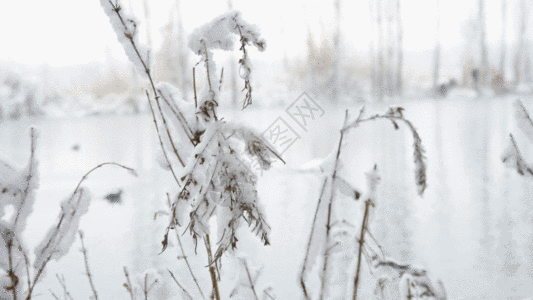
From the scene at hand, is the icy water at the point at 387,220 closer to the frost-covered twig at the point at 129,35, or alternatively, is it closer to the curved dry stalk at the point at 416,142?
Result: the curved dry stalk at the point at 416,142

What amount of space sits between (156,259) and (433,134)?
6404mm

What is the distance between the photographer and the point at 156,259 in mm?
2625

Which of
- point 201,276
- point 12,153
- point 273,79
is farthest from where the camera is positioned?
point 273,79

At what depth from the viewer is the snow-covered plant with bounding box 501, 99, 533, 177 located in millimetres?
961

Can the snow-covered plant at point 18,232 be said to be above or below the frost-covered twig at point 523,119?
below

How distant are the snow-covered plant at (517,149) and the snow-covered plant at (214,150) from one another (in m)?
0.62

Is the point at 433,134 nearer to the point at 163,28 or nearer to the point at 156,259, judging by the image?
the point at 156,259

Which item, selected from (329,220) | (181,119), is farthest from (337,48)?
(329,220)

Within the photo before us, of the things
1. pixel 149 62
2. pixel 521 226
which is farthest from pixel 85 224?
pixel 521 226

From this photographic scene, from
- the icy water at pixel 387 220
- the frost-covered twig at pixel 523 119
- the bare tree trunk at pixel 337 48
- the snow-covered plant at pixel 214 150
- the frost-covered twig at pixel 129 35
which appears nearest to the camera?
the snow-covered plant at pixel 214 150

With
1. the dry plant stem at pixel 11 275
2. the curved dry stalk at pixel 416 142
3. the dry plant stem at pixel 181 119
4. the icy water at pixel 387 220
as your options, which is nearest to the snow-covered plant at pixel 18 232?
the dry plant stem at pixel 11 275

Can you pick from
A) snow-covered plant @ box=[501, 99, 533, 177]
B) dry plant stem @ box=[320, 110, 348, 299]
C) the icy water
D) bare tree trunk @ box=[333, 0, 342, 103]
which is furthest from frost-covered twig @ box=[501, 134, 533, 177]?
bare tree trunk @ box=[333, 0, 342, 103]

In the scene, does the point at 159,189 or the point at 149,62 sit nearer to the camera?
the point at 149,62

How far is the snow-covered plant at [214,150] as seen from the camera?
0.71 meters
